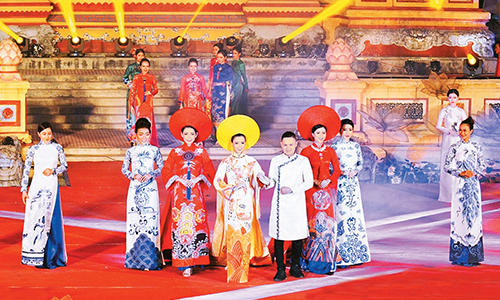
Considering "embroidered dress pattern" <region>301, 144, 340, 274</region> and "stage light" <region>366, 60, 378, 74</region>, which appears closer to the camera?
"embroidered dress pattern" <region>301, 144, 340, 274</region>

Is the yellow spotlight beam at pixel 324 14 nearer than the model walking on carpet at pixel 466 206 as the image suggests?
No

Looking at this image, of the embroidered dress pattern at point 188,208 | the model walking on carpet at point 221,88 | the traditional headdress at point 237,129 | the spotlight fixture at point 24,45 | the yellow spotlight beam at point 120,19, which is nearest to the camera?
the traditional headdress at point 237,129

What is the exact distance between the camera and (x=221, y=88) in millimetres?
13688

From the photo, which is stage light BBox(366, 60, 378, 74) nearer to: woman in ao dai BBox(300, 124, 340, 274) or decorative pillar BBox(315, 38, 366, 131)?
decorative pillar BBox(315, 38, 366, 131)

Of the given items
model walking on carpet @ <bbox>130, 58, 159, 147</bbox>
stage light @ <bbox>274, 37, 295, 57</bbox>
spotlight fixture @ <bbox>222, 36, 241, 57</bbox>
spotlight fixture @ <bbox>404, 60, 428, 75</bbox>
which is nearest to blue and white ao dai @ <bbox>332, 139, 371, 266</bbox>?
model walking on carpet @ <bbox>130, 58, 159, 147</bbox>

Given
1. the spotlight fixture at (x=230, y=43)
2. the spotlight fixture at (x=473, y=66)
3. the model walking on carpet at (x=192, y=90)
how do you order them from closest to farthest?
the model walking on carpet at (x=192, y=90)
the spotlight fixture at (x=473, y=66)
the spotlight fixture at (x=230, y=43)

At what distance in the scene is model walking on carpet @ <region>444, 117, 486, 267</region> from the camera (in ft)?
24.5

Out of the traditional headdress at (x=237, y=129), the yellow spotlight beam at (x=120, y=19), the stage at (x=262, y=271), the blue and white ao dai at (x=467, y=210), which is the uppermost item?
the yellow spotlight beam at (x=120, y=19)

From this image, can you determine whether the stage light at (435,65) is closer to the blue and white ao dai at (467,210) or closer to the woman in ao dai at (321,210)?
the blue and white ao dai at (467,210)

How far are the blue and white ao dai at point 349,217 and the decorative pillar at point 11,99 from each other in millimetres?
6844

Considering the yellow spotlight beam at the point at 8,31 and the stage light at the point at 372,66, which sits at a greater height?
the yellow spotlight beam at the point at 8,31

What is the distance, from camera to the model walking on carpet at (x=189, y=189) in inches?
279

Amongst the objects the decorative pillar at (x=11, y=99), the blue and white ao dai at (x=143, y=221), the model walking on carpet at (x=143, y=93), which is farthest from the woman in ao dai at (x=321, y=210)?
the decorative pillar at (x=11, y=99)

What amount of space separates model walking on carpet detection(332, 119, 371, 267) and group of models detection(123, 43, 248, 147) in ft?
17.4
